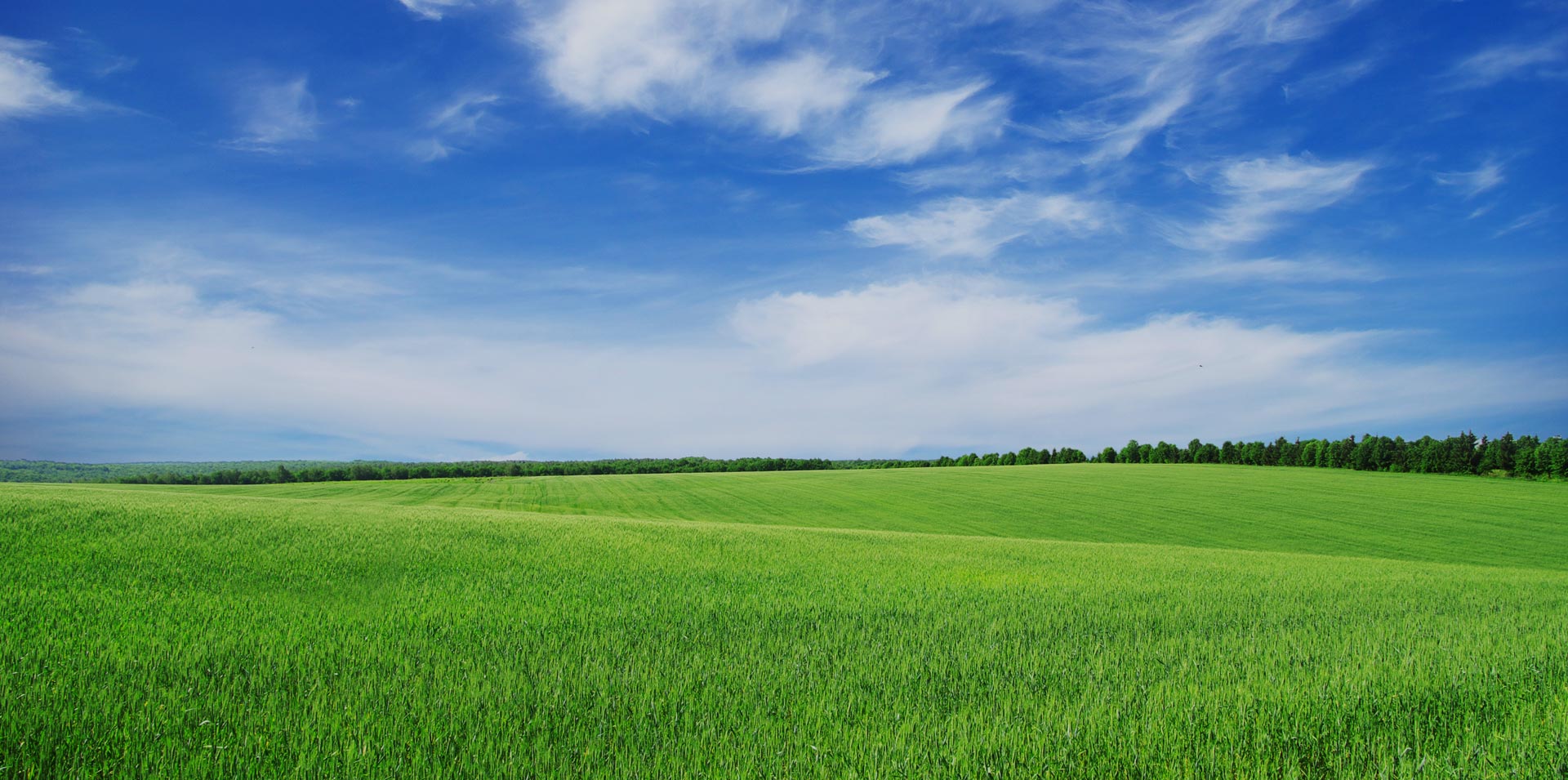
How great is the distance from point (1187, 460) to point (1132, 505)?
84.4 m

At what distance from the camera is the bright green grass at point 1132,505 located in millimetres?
37750

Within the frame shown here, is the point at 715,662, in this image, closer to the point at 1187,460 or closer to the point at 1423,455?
the point at 1423,455

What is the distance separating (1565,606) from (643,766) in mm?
14158

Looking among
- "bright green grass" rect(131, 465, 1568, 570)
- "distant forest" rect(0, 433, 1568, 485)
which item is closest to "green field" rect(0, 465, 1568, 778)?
"bright green grass" rect(131, 465, 1568, 570)

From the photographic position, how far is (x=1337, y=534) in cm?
3916

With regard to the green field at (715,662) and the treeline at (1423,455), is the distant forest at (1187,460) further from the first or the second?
the green field at (715,662)

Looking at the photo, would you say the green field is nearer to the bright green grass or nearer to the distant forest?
the bright green grass

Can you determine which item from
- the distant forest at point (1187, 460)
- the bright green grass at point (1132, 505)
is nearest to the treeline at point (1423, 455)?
the distant forest at point (1187, 460)

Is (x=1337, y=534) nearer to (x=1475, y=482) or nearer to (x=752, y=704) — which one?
(x=1475, y=482)

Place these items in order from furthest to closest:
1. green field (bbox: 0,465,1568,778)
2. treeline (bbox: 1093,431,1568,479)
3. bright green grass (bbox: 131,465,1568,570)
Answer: treeline (bbox: 1093,431,1568,479)
bright green grass (bbox: 131,465,1568,570)
green field (bbox: 0,465,1568,778)

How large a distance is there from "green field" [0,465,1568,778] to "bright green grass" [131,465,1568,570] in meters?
26.4

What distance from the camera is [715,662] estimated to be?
5.28m

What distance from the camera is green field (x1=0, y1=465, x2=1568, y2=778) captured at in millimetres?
3766

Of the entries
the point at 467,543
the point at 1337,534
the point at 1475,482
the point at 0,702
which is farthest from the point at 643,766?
the point at 1475,482
